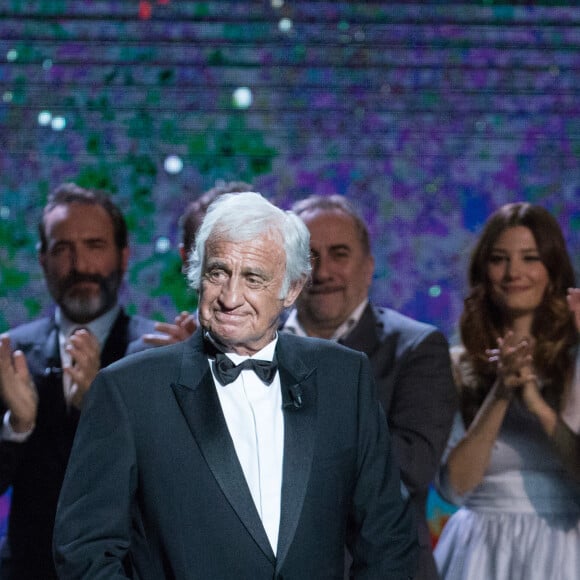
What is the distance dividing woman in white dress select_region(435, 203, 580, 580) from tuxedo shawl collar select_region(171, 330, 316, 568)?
1.23m

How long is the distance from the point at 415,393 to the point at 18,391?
1025mm

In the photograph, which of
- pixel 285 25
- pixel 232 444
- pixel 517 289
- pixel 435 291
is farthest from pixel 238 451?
pixel 285 25

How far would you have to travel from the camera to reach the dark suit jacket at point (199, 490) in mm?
1946

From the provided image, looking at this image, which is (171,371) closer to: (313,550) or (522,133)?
(313,550)

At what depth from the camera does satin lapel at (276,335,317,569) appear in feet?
6.47

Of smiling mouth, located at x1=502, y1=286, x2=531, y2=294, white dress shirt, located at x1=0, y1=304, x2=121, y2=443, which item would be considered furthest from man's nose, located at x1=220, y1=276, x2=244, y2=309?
smiling mouth, located at x1=502, y1=286, x2=531, y2=294

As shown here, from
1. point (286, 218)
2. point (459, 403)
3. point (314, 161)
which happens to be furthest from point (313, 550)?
point (314, 161)

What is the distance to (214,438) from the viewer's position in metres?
1.98

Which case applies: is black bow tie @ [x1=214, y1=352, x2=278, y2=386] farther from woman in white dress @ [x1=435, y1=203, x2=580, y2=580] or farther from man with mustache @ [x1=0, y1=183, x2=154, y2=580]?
woman in white dress @ [x1=435, y1=203, x2=580, y2=580]

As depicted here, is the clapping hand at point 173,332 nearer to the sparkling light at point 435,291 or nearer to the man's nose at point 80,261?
the man's nose at point 80,261

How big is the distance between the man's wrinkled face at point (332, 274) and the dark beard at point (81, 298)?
578 mm

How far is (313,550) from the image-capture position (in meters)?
2.00

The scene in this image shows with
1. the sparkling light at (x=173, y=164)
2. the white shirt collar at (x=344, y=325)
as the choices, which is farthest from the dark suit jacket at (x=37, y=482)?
the sparkling light at (x=173, y=164)

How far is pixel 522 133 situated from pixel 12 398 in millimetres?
2209
